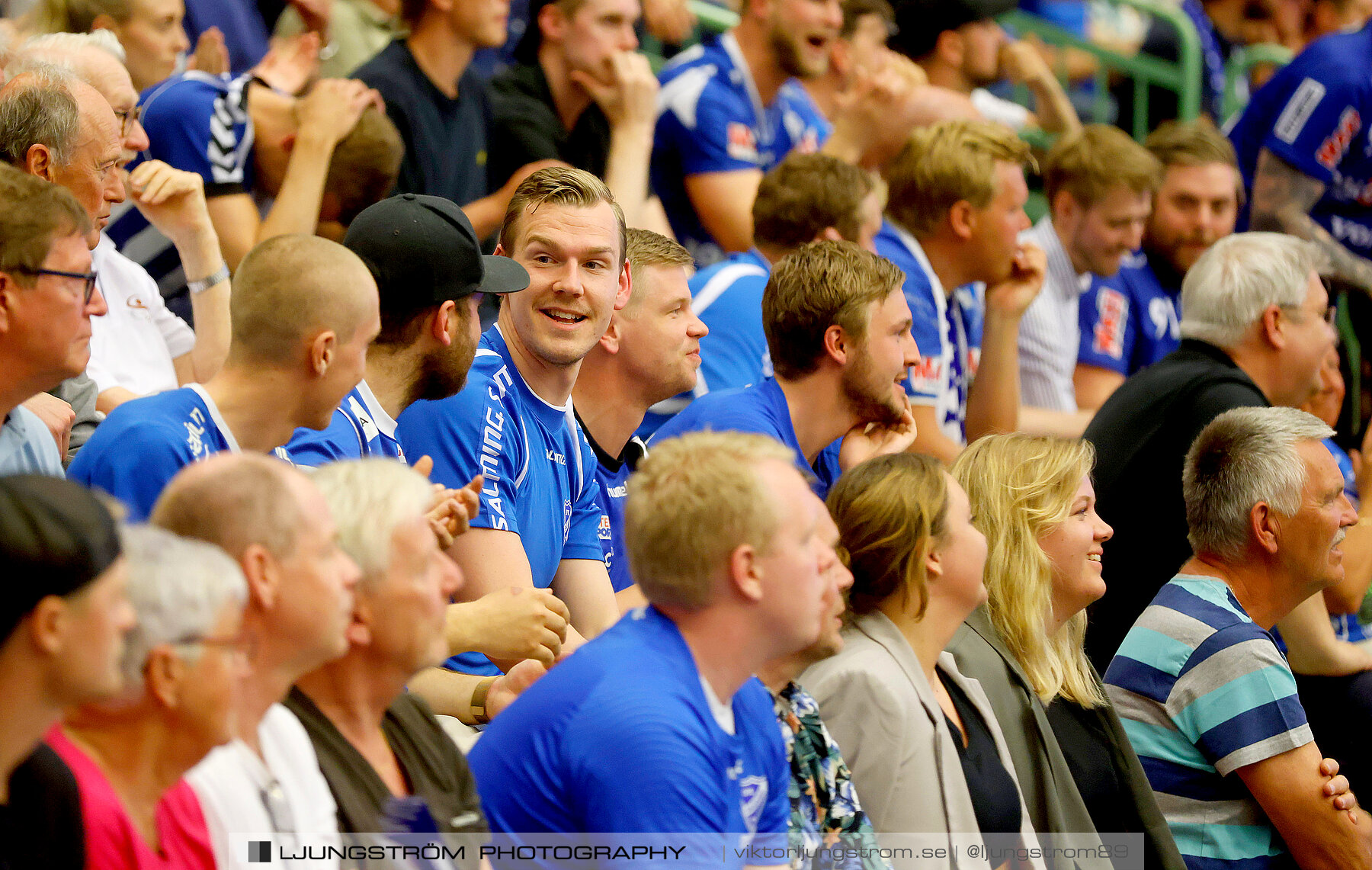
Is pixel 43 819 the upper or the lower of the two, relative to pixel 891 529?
upper

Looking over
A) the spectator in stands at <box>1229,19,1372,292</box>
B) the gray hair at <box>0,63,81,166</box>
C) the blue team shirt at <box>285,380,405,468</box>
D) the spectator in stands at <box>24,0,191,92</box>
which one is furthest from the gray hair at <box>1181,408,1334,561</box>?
the spectator in stands at <box>24,0,191,92</box>

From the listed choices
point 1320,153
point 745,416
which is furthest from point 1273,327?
point 1320,153

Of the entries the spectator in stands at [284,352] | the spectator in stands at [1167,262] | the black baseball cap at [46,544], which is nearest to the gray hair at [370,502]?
the black baseball cap at [46,544]

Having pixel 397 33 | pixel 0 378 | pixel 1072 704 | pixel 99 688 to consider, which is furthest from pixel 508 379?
pixel 397 33

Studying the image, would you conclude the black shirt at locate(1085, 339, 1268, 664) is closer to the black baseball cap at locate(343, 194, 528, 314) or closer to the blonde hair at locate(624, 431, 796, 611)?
the black baseball cap at locate(343, 194, 528, 314)

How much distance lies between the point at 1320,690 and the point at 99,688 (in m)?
3.73

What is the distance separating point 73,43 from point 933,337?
2902 millimetres

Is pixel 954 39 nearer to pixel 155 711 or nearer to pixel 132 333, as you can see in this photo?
pixel 132 333

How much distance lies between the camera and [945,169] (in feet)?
18.1

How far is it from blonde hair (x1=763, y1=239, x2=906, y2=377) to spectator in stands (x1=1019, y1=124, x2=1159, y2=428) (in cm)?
220

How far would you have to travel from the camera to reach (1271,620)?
158 inches

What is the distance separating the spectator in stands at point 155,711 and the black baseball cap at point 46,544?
4.0 inches

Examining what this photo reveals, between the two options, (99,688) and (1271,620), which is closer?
(99,688)

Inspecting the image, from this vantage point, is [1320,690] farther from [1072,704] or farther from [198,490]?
[198,490]
